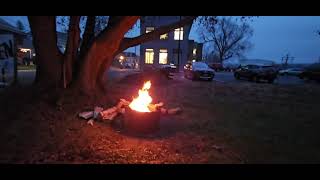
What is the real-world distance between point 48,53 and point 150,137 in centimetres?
552

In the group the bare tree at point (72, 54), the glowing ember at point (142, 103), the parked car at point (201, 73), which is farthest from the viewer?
the parked car at point (201, 73)

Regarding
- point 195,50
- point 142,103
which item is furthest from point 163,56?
point 142,103

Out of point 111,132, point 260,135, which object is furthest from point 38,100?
point 260,135

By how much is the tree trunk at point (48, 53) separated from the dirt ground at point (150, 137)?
28.6 inches

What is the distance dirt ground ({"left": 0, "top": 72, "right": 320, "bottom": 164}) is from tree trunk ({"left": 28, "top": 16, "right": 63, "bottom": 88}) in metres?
0.73

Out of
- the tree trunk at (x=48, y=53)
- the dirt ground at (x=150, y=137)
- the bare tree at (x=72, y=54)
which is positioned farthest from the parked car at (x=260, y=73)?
the tree trunk at (x=48, y=53)

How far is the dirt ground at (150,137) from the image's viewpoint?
5832 millimetres

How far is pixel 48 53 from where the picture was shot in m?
10.9

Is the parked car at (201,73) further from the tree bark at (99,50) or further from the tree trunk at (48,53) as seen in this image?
the tree trunk at (48,53)

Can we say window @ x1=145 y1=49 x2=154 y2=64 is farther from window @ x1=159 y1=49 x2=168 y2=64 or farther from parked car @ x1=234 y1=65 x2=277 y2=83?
parked car @ x1=234 y1=65 x2=277 y2=83

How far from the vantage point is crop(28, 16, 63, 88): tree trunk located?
10.6 meters

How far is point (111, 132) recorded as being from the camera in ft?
24.7
